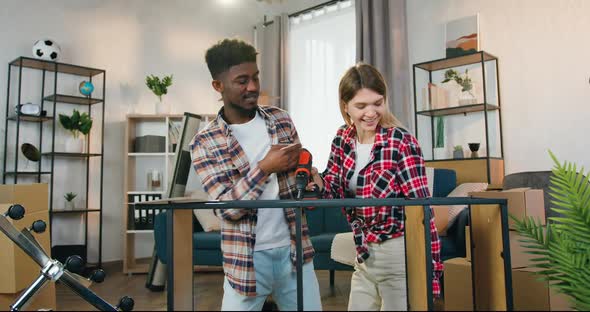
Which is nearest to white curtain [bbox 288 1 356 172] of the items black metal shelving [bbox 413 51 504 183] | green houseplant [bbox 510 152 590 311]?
black metal shelving [bbox 413 51 504 183]

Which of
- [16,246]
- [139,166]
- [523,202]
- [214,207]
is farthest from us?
[139,166]

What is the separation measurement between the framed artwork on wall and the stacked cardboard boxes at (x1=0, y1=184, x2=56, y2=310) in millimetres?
3117

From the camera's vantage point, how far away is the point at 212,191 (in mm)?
1013

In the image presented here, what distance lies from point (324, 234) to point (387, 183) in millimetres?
2126

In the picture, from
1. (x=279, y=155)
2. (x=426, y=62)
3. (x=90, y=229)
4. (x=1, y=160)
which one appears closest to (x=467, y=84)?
(x=426, y=62)

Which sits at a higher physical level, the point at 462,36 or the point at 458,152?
the point at 462,36

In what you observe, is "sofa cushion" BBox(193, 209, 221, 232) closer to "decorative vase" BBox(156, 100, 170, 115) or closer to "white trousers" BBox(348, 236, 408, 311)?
"decorative vase" BBox(156, 100, 170, 115)

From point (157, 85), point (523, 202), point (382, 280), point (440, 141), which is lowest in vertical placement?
point (382, 280)

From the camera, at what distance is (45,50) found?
399cm

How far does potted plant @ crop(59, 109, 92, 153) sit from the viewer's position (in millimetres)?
4031

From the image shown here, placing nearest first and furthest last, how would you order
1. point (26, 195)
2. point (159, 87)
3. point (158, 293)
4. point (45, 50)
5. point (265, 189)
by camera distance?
point (265, 189) → point (26, 195) → point (158, 293) → point (45, 50) → point (159, 87)

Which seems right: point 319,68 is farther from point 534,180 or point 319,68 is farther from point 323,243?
point 534,180

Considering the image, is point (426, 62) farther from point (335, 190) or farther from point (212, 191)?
point (212, 191)

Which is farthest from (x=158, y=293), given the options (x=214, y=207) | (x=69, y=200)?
(x=214, y=207)
